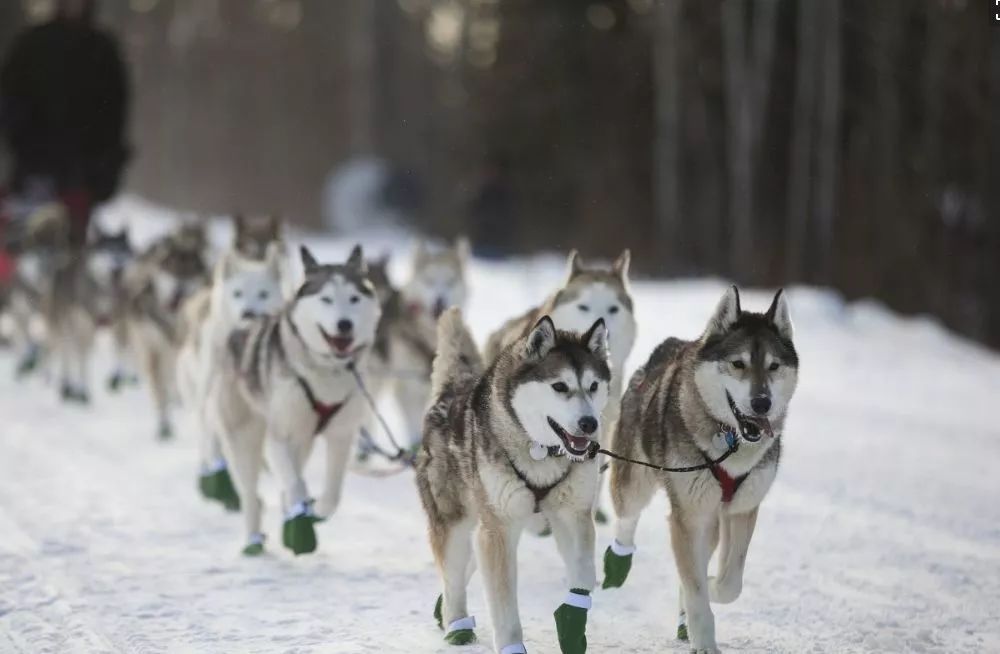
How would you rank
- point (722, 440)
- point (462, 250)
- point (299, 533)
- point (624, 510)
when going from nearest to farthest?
point (722, 440) → point (624, 510) → point (299, 533) → point (462, 250)

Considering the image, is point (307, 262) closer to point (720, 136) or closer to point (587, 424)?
point (587, 424)

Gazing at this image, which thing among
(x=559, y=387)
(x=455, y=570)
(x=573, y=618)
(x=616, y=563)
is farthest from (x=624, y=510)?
(x=559, y=387)

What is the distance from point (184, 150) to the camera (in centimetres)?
4156

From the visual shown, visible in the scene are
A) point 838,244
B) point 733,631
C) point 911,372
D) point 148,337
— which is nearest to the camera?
point 733,631

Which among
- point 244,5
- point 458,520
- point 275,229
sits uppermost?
point 244,5

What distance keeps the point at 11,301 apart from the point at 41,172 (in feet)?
3.77

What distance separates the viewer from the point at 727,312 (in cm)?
369

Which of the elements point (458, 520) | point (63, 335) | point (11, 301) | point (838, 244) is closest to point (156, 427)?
point (63, 335)

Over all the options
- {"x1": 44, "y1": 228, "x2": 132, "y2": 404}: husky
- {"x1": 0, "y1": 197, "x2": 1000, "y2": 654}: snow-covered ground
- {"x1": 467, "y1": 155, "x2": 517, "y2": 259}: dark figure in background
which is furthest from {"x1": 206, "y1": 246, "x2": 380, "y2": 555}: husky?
{"x1": 467, "y1": 155, "x2": 517, "y2": 259}: dark figure in background

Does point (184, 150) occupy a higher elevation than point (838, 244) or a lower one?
higher

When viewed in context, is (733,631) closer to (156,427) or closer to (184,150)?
(156,427)

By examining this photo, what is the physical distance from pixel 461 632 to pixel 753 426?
3.47 ft

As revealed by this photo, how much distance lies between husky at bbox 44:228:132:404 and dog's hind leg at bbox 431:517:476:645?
6014mm

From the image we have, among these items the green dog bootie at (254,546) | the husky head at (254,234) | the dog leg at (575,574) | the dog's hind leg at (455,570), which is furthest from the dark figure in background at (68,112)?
the dog leg at (575,574)
